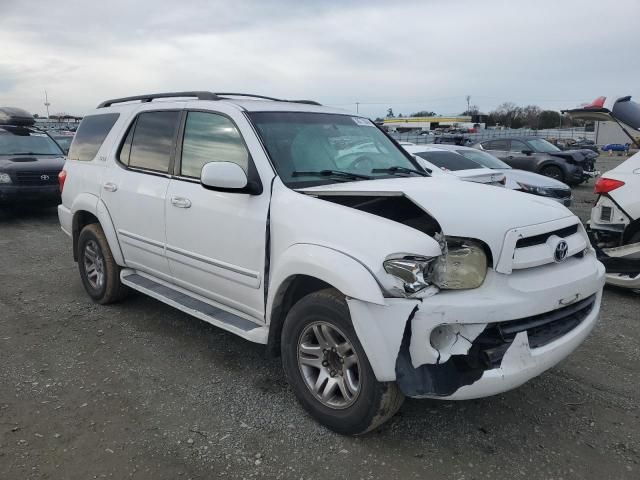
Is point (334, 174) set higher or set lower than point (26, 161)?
higher

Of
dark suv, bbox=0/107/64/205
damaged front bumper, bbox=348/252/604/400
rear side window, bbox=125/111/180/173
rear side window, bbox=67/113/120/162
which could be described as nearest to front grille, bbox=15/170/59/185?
dark suv, bbox=0/107/64/205

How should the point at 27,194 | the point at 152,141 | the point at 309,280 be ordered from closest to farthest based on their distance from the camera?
1. the point at 309,280
2. the point at 152,141
3. the point at 27,194

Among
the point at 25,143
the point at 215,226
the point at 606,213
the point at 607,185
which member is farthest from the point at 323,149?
the point at 25,143

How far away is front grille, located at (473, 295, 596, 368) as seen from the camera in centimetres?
266

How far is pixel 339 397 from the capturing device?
3039mm

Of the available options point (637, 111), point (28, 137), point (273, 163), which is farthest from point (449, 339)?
point (28, 137)

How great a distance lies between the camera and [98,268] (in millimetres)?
5199

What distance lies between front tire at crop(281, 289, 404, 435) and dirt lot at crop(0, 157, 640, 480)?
0.17 m

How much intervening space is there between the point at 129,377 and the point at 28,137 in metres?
9.36

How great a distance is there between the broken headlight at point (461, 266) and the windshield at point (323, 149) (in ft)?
3.56

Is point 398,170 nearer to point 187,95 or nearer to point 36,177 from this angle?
point 187,95

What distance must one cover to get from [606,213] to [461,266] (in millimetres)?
4296

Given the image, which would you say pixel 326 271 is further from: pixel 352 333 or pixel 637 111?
pixel 637 111

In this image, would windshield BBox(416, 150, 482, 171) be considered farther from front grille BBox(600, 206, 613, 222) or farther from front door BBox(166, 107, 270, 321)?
front door BBox(166, 107, 270, 321)
